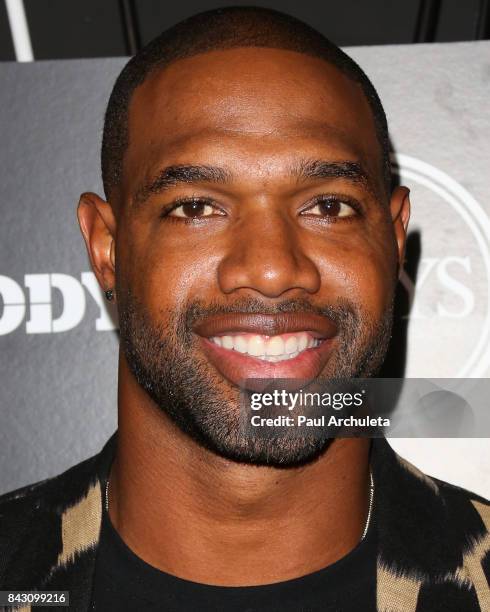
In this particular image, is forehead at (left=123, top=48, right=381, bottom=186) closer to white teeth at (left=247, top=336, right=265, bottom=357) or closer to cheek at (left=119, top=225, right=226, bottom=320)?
cheek at (left=119, top=225, right=226, bottom=320)

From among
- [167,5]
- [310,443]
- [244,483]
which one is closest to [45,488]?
[244,483]

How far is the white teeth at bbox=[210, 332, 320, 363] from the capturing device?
4.85 feet

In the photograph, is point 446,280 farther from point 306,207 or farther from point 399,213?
point 306,207

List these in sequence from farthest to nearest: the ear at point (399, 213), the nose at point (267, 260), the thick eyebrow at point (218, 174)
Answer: the ear at point (399, 213)
the thick eyebrow at point (218, 174)
the nose at point (267, 260)

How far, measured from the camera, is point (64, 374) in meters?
2.19

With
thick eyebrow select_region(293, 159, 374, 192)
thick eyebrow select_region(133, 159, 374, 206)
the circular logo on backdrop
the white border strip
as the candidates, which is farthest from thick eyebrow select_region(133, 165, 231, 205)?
the white border strip

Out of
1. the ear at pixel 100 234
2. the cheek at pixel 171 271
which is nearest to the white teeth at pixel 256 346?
the cheek at pixel 171 271

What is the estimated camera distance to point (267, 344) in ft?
4.86

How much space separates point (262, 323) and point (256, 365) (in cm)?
8

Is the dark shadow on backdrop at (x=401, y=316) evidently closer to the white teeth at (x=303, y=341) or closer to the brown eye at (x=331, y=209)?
the brown eye at (x=331, y=209)

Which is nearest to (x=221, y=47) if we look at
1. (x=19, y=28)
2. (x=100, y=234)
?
(x=100, y=234)

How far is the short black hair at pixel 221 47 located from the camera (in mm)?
1710

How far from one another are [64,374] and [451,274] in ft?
3.51

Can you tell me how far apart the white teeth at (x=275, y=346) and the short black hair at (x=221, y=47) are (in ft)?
1.59
